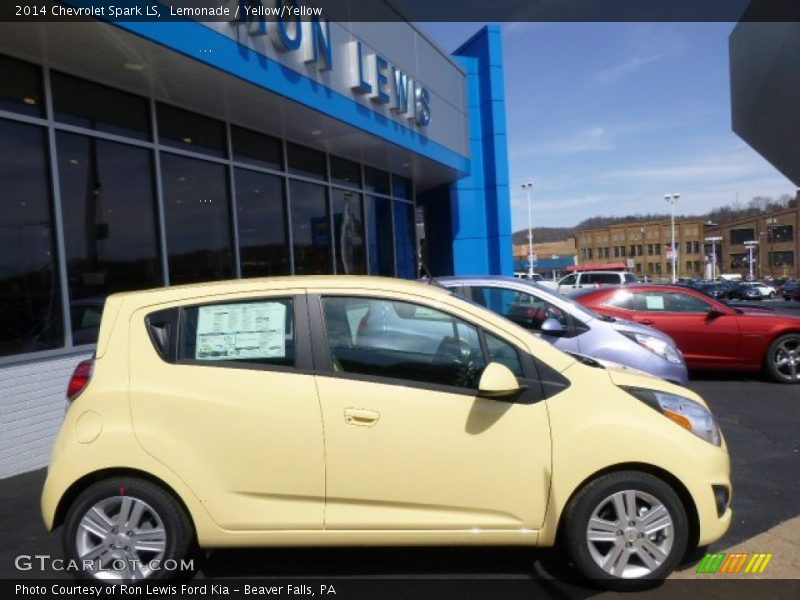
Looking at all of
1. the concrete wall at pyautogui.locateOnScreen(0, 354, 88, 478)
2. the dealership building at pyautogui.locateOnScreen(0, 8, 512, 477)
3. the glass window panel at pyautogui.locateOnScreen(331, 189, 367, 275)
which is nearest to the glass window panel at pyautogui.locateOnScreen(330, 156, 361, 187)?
the dealership building at pyautogui.locateOnScreen(0, 8, 512, 477)

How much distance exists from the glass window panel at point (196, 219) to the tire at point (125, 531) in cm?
517

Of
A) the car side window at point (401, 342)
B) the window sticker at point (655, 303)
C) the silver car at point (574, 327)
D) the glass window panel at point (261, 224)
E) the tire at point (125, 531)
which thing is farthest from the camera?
the glass window panel at point (261, 224)

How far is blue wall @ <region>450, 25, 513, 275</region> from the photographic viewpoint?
16516 mm

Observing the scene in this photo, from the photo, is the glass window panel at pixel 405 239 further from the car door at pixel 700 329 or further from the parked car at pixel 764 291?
the parked car at pixel 764 291

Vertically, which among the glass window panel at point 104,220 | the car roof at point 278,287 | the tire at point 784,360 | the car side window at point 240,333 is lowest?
the tire at point 784,360

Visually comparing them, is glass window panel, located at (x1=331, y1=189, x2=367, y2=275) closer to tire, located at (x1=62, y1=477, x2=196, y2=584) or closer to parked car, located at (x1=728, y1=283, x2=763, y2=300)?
tire, located at (x1=62, y1=477, x2=196, y2=584)

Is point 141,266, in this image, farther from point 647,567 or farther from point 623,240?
point 623,240

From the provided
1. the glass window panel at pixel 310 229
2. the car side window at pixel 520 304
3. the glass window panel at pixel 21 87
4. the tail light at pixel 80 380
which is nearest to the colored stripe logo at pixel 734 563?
the car side window at pixel 520 304

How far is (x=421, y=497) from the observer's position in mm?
3189

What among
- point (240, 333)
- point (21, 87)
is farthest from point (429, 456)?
point (21, 87)

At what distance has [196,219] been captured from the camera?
8578 mm

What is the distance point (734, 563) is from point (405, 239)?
12796 mm

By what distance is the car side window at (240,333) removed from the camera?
3332 millimetres

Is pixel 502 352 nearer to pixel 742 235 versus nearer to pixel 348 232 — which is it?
pixel 348 232
